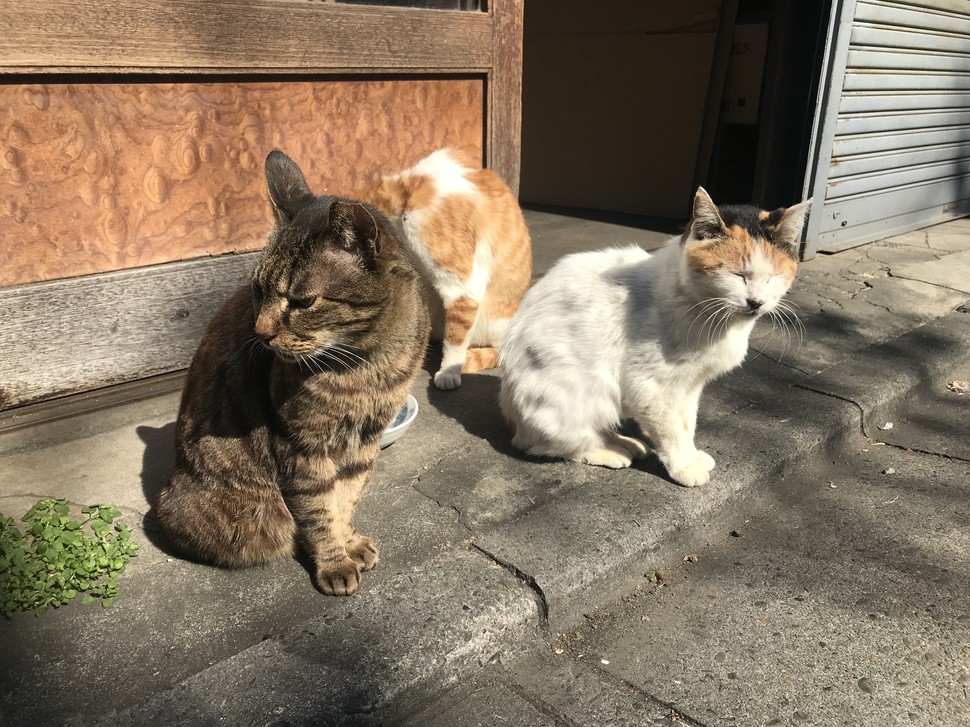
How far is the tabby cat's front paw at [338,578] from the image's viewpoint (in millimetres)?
2057

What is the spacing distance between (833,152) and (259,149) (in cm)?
427

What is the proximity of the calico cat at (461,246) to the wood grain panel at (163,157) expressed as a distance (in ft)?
1.40

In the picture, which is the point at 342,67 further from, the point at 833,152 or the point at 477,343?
the point at 833,152

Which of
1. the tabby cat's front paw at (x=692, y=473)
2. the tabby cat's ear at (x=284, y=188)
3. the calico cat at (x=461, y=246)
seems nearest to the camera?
the tabby cat's ear at (x=284, y=188)

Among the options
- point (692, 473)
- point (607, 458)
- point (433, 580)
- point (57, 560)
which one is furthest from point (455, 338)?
point (57, 560)

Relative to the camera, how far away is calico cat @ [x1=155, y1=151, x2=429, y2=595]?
1.84 m

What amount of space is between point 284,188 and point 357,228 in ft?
1.30

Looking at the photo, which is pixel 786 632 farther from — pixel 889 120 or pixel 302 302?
pixel 889 120

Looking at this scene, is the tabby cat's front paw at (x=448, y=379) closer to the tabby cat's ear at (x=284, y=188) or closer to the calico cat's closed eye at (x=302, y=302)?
the tabby cat's ear at (x=284, y=188)

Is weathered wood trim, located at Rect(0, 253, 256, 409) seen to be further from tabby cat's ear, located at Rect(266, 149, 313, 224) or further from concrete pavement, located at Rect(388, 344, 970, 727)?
concrete pavement, located at Rect(388, 344, 970, 727)

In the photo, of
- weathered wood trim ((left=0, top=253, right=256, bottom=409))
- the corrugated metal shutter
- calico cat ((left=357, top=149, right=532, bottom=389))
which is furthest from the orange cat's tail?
the corrugated metal shutter

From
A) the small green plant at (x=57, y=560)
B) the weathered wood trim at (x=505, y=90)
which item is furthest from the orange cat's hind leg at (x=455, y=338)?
the small green plant at (x=57, y=560)

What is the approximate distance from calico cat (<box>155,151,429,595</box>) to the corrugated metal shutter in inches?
175

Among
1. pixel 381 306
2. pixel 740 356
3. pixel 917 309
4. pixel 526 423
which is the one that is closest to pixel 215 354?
pixel 381 306
